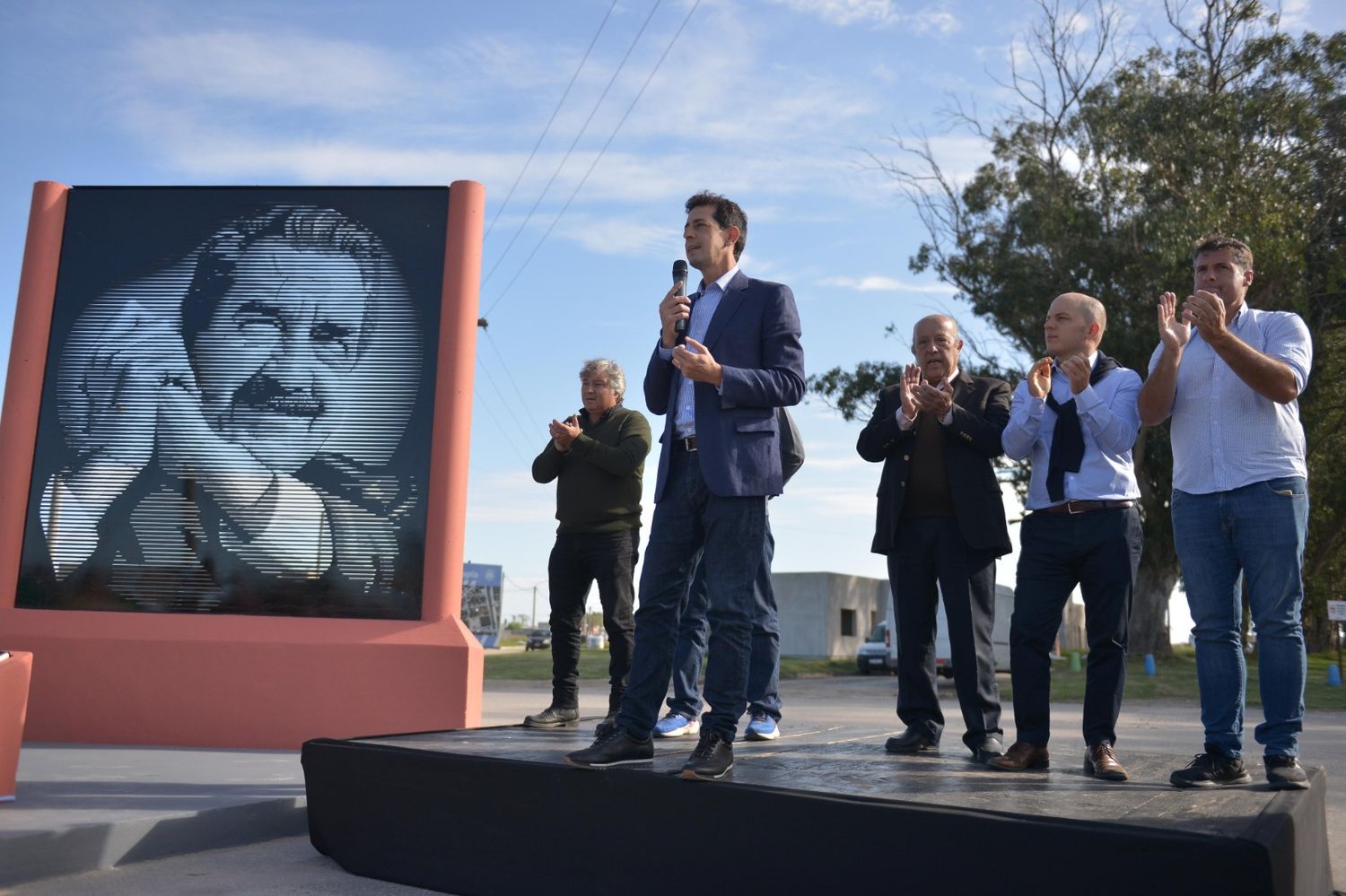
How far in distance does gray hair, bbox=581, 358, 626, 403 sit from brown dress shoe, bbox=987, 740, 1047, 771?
9.19 ft

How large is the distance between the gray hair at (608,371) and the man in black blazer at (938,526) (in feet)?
5.63

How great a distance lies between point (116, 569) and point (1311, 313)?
67.9ft

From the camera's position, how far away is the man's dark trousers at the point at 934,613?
4242 millimetres

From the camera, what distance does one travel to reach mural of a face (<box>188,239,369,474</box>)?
6957 mm

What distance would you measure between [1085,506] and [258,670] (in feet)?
15.5

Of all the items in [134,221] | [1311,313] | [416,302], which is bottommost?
[416,302]

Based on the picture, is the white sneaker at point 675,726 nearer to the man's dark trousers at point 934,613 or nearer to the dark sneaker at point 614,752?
the man's dark trousers at point 934,613

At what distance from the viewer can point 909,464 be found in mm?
4426

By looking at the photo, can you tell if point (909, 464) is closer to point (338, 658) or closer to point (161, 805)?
point (161, 805)

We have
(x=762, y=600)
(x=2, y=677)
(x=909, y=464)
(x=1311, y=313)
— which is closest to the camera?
(x=2, y=677)

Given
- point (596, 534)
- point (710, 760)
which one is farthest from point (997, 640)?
point (710, 760)

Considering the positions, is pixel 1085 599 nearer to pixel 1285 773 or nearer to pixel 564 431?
pixel 1285 773

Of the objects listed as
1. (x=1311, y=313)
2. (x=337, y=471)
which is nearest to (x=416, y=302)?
(x=337, y=471)

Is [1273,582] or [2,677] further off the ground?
[1273,582]
